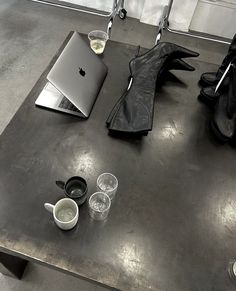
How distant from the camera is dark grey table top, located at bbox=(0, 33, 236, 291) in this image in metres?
0.70

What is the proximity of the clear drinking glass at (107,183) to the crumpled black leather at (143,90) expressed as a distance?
201mm

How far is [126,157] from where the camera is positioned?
93 cm

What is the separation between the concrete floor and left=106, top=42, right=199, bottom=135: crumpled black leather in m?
1.08

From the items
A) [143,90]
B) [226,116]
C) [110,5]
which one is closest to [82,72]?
[143,90]

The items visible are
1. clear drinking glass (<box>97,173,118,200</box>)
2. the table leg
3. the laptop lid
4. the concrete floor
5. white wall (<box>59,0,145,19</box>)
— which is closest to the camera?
clear drinking glass (<box>97,173,118,200</box>)

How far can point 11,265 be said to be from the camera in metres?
1.11

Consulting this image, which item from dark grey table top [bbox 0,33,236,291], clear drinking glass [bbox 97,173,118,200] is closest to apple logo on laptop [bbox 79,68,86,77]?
dark grey table top [bbox 0,33,236,291]

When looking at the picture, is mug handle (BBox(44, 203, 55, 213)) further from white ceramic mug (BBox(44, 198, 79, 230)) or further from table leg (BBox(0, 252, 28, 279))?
table leg (BBox(0, 252, 28, 279))

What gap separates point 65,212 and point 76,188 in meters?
0.08

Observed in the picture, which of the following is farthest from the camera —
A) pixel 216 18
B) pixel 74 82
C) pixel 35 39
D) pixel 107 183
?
pixel 216 18

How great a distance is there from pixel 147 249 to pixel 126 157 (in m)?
0.32

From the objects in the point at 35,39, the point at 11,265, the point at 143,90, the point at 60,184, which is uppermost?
the point at 143,90

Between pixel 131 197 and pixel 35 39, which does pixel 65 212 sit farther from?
pixel 35 39

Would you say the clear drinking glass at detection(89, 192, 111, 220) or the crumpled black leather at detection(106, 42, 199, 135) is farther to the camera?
the crumpled black leather at detection(106, 42, 199, 135)
